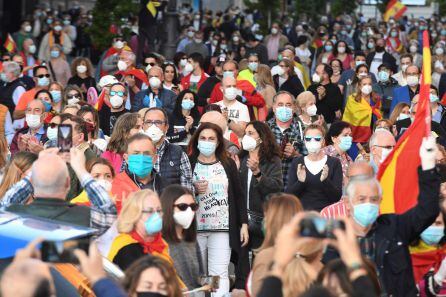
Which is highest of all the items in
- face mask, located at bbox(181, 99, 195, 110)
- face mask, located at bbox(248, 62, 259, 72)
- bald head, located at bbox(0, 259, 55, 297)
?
face mask, located at bbox(248, 62, 259, 72)

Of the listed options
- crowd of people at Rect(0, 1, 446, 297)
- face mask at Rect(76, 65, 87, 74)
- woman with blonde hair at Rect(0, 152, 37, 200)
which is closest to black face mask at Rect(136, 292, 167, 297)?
crowd of people at Rect(0, 1, 446, 297)

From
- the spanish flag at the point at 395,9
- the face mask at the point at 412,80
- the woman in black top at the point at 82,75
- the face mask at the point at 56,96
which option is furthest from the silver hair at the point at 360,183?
the spanish flag at the point at 395,9

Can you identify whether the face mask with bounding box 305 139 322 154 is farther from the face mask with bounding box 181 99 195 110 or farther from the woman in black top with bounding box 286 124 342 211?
the face mask with bounding box 181 99 195 110

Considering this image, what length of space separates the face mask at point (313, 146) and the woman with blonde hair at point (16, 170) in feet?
9.03

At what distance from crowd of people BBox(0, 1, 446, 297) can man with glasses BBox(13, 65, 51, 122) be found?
3 centimetres

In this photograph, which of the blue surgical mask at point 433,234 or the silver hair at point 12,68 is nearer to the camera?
the blue surgical mask at point 433,234

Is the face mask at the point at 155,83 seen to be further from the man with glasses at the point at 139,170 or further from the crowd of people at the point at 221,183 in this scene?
the man with glasses at the point at 139,170

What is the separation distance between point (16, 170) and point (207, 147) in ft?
6.31

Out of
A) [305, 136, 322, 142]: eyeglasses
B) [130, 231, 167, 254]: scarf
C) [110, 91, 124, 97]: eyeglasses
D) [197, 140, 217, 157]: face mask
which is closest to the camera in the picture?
[130, 231, 167, 254]: scarf

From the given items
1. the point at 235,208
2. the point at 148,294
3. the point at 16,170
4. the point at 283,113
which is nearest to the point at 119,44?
the point at 283,113

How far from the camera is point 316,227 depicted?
571 cm

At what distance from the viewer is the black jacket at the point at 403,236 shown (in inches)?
303

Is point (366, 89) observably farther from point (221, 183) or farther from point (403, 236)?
point (403, 236)

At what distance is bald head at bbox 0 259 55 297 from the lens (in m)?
5.16
